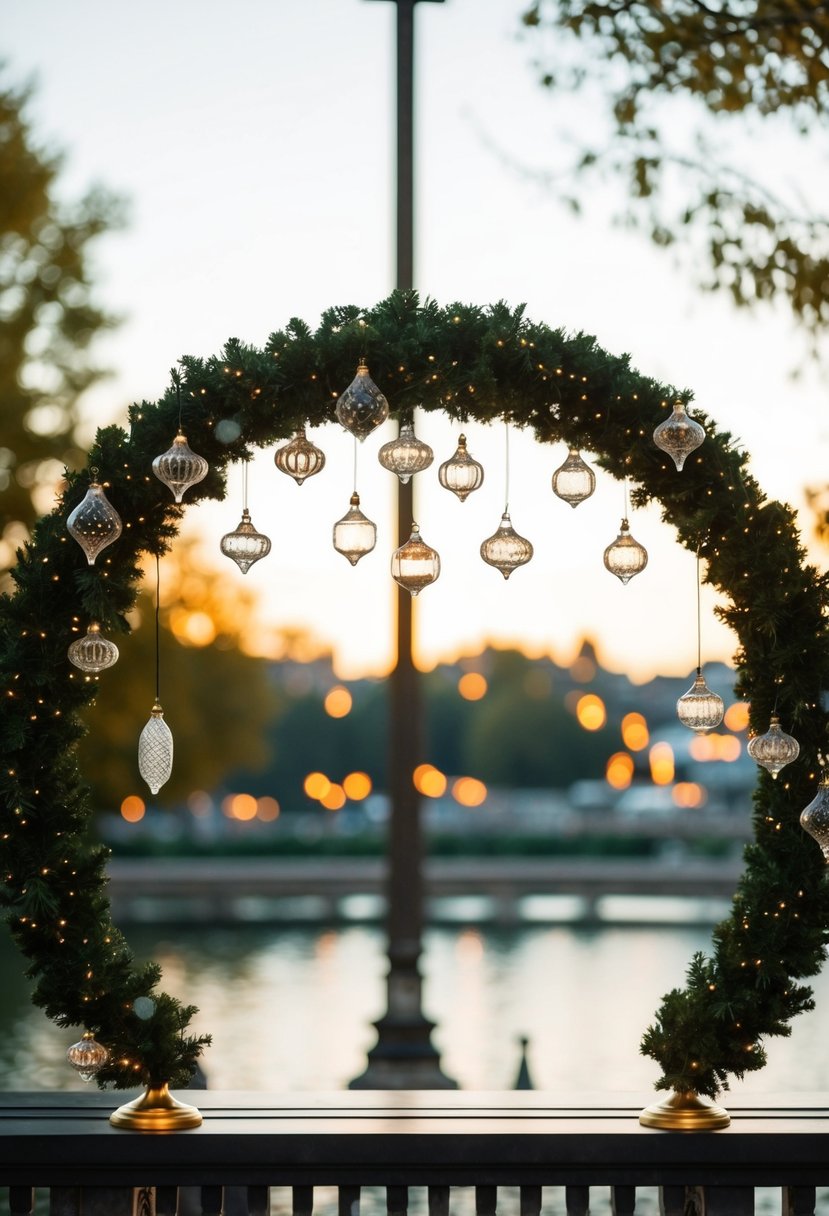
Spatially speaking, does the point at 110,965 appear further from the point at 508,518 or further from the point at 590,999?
the point at 590,999

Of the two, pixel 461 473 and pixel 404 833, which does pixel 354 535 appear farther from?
pixel 404 833

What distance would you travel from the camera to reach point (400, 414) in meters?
5.93

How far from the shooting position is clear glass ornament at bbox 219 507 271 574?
18.9 ft

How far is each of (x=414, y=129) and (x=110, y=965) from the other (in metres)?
6.55

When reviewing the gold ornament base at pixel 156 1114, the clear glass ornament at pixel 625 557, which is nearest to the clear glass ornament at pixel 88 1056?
the gold ornament base at pixel 156 1114

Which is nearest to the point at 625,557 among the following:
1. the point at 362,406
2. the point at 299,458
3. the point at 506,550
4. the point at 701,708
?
the point at 506,550

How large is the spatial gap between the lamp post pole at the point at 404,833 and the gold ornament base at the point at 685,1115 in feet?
12.7

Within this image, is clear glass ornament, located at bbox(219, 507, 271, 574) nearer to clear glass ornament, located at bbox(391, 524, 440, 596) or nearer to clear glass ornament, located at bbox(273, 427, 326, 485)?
clear glass ornament, located at bbox(273, 427, 326, 485)

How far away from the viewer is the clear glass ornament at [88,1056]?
554 cm

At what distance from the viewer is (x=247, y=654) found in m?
41.6

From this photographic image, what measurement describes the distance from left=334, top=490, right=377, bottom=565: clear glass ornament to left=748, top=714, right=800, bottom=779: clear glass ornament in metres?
1.56

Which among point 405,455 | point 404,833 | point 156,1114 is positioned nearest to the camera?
point 156,1114

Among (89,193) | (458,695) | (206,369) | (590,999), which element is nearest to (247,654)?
(89,193)

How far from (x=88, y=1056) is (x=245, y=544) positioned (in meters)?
1.93
